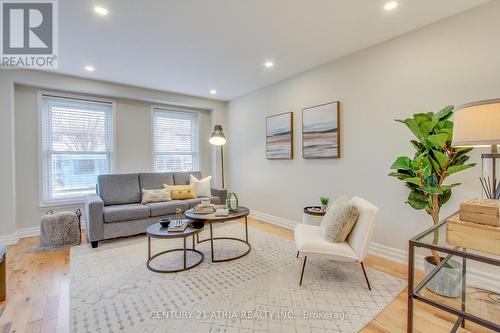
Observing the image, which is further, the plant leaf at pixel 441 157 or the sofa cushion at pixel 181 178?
the sofa cushion at pixel 181 178

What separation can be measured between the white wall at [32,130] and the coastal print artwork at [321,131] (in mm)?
2776

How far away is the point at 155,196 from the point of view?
3.99m

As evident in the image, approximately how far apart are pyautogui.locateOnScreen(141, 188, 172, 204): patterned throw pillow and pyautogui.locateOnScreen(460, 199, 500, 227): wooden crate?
3.84m

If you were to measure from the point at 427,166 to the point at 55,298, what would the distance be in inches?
139

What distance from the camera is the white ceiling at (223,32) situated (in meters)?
2.19

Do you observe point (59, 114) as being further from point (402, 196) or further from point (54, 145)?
point (402, 196)

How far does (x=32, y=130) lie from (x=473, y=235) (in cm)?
532

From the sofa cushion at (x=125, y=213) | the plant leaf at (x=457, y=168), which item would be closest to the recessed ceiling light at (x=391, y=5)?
the plant leaf at (x=457, y=168)

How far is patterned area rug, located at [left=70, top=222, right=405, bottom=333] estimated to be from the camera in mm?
1731

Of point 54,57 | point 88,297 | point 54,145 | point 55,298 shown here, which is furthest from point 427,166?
point 54,145

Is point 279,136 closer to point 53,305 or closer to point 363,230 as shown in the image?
point 363,230

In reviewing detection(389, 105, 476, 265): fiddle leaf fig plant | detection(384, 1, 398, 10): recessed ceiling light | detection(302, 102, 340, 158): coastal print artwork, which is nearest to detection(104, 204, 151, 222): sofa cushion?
detection(302, 102, 340, 158): coastal print artwork

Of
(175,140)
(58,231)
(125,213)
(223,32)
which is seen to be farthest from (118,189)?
(223,32)

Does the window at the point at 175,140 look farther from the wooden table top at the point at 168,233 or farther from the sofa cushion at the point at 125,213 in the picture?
the wooden table top at the point at 168,233
